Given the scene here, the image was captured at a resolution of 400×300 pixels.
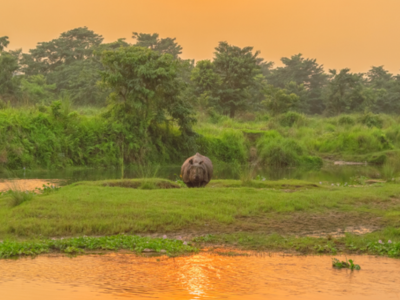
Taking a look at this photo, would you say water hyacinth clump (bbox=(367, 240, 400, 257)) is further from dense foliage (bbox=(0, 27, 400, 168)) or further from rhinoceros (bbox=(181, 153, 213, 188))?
dense foliage (bbox=(0, 27, 400, 168))

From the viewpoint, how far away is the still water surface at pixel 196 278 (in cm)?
556

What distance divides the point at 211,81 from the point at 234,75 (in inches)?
93.2

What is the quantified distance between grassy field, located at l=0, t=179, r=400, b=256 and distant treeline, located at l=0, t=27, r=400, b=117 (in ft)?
51.7

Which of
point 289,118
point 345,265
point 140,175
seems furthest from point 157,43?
point 345,265

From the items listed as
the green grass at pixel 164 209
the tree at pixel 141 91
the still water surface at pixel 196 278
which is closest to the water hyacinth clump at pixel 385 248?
the still water surface at pixel 196 278

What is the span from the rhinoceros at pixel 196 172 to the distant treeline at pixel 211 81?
13252 millimetres

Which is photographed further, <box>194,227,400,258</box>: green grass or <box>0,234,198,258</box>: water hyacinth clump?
<box>194,227,400,258</box>: green grass

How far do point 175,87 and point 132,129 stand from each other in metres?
3.04

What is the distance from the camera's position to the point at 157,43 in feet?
198

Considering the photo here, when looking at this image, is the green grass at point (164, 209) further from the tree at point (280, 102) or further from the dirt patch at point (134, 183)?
the tree at point (280, 102)

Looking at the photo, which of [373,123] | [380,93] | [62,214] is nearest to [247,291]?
[62,214]

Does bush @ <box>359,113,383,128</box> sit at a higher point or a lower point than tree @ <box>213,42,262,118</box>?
lower

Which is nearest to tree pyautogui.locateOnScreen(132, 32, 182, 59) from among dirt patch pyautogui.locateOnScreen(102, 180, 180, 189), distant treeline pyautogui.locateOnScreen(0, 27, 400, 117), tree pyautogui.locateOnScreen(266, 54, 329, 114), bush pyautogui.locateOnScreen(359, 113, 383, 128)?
distant treeline pyautogui.locateOnScreen(0, 27, 400, 117)

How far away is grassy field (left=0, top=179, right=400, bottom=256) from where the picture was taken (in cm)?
805
